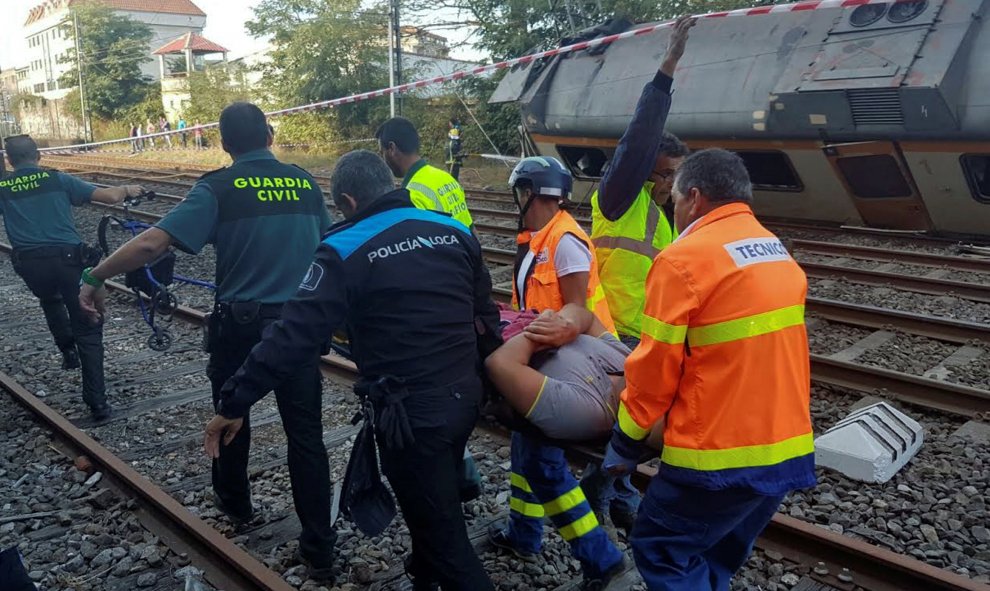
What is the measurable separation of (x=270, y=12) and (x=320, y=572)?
127 ft

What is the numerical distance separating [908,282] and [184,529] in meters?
8.07

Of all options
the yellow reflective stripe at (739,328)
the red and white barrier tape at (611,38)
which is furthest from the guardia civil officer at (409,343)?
the red and white barrier tape at (611,38)

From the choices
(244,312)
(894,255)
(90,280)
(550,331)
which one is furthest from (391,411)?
(894,255)

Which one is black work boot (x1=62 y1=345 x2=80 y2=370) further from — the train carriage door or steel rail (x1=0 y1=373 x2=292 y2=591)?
the train carriage door

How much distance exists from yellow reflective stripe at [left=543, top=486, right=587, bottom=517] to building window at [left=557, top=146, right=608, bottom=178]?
39.4ft

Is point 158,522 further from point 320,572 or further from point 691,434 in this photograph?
point 691,434

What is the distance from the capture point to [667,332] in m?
2.50

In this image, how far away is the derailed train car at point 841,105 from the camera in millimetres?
10055

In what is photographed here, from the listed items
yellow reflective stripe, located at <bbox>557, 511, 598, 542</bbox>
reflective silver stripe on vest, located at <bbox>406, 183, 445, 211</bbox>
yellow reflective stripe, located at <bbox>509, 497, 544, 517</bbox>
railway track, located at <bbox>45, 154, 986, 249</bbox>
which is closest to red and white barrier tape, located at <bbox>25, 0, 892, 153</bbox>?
railway track, located at <bbox>45, 154, 986, 249</bbox>

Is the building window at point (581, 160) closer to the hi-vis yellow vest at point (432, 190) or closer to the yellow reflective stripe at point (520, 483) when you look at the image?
the hi-vis yellow vest at point (432, 190)

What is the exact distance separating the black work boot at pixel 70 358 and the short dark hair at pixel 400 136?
4.02 meters

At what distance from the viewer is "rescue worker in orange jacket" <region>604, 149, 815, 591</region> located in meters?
2.48

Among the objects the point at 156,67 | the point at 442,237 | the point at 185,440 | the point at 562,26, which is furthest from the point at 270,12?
the point at 442,237

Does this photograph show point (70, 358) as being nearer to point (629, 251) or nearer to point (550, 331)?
point (629, 251)
